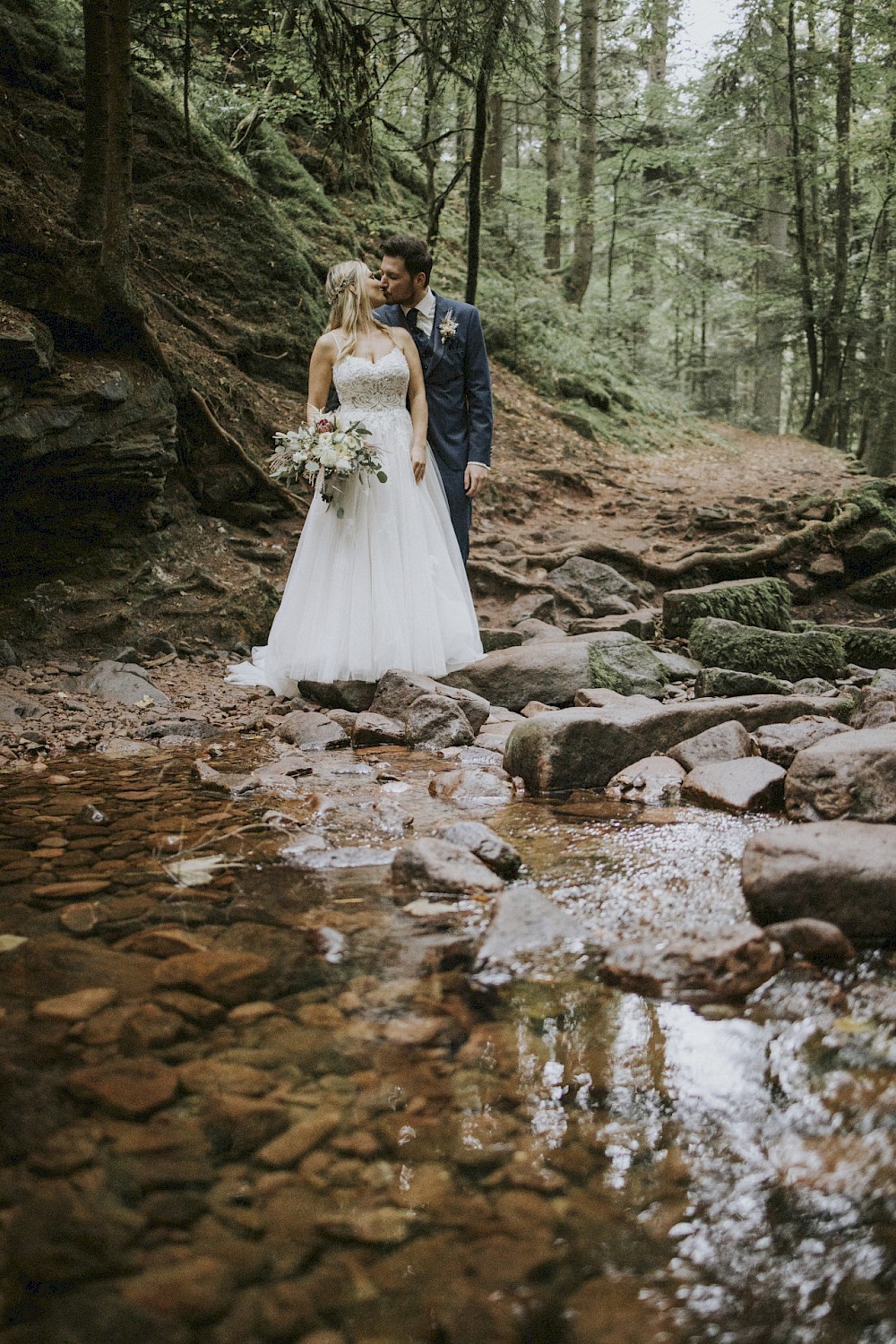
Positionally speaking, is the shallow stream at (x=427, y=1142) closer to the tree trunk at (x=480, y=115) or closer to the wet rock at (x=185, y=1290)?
the wet rock at (x=185, y=1290)

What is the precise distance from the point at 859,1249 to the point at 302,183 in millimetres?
13617

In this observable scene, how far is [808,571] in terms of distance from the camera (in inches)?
376

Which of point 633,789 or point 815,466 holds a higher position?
point 815,466

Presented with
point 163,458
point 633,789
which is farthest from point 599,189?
point 633,789

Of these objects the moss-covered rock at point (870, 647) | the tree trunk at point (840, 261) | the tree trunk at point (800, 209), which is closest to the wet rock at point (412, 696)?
the moss-covered rock at point (870, 647)

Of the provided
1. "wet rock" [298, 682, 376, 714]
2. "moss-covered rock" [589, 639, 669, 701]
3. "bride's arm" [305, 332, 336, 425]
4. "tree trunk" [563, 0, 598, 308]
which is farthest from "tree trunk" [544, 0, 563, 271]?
"wet rock" [298, 682, 376, 714]

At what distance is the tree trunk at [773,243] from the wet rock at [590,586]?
13.0 m

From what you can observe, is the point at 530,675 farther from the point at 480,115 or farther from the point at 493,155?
the point at 493,155

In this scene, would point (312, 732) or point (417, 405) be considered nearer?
point (312, 732)

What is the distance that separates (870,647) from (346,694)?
438 cm

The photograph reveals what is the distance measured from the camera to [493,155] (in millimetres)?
19594

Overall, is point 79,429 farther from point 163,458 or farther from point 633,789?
point 633,789

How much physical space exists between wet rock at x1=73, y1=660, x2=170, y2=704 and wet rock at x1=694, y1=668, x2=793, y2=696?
11.4ft

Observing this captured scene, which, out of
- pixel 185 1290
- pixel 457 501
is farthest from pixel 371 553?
pixel 185 1290
